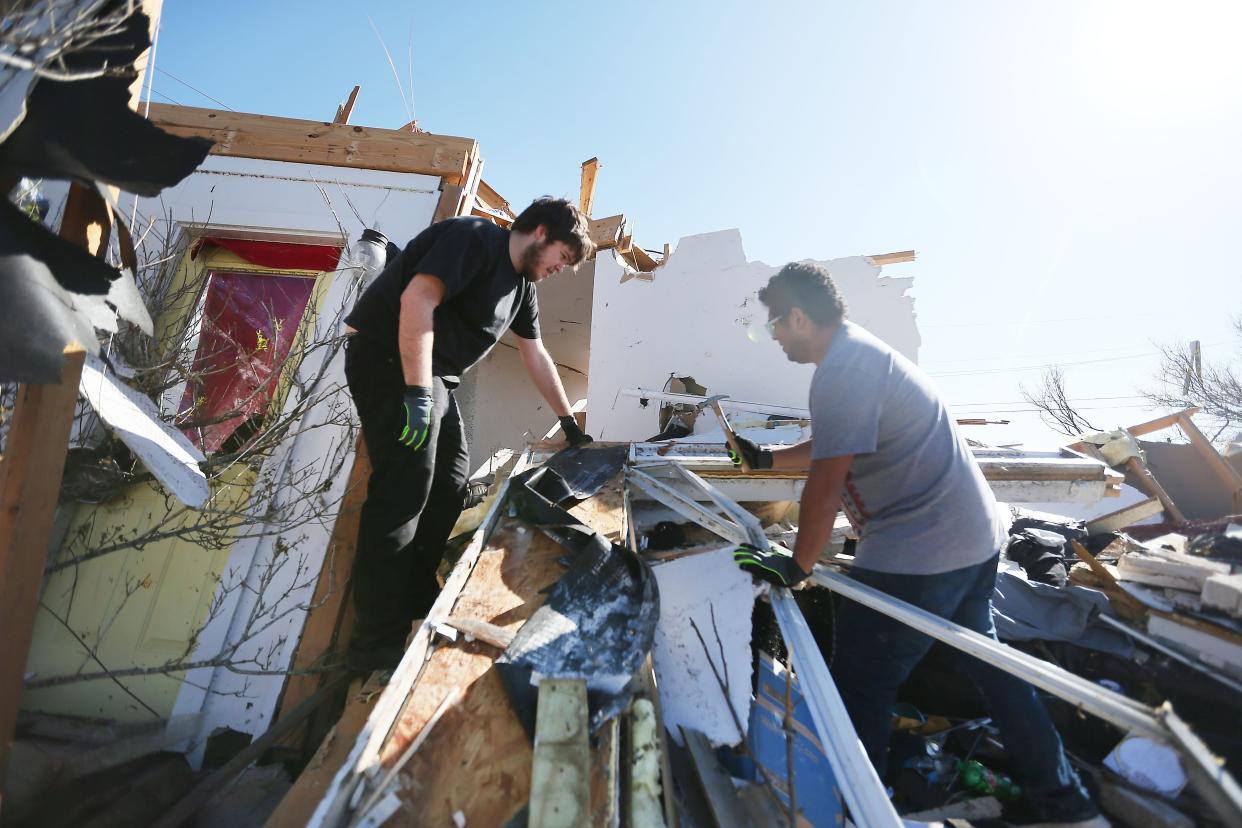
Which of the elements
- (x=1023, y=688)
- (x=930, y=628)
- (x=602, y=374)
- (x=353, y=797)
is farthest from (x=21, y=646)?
(x=602, y=374)

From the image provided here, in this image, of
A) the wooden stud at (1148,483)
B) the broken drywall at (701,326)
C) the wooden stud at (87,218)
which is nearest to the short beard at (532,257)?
the wooden stud at (87,218)

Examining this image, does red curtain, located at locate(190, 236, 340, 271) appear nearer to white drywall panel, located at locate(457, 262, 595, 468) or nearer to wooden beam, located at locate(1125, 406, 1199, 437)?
white drywall panel, located at locate(457, 262, 595, 468)

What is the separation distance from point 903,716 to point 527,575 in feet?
6.41

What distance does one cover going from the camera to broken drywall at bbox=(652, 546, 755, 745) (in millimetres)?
1867

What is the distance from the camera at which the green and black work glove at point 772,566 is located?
1.67 meters

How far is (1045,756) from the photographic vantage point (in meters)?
1.80

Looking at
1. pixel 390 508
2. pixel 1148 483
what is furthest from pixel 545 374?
pixel 1148 483

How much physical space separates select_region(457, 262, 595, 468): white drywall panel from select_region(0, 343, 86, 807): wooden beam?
459 centimetres

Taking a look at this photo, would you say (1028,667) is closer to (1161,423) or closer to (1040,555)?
(1040,555)

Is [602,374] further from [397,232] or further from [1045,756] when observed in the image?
[1045,756]

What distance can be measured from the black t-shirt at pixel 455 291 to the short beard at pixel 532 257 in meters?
0.05

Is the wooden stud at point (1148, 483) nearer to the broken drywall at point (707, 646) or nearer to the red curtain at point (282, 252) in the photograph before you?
the broken drywall at point (707, 646)

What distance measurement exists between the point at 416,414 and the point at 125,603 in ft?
7.91

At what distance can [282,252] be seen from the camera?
3.64 m
